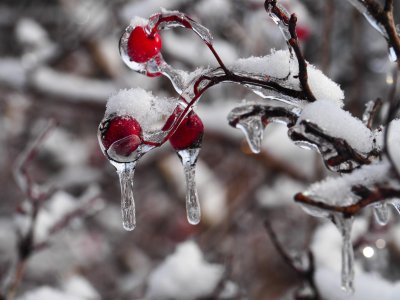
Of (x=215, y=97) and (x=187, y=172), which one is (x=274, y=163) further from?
(x=187, y=172)

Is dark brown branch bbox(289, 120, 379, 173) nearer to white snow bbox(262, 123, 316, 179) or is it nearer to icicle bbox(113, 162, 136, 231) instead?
icicle bbox(113, 162, 136, 231)

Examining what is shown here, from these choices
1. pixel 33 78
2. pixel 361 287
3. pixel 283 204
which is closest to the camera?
pixel 361 287

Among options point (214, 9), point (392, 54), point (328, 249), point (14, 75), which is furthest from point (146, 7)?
point (392, 54)

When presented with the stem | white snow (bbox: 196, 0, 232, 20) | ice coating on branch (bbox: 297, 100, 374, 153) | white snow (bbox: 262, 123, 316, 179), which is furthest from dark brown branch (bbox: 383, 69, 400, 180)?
white snow (bbox: 196, 0, 232, 20)

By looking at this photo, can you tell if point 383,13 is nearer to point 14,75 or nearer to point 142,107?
point 142,107

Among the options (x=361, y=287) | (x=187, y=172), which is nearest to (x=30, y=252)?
(x=187, y=172)
